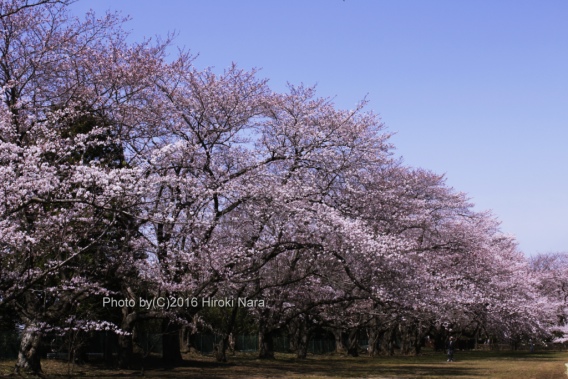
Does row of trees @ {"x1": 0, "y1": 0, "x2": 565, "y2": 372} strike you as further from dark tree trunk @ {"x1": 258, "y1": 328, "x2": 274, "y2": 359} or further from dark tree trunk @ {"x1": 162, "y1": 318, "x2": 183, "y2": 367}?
dark tree trunk @ {"x1": 258, "y1": 328, "x2": 274, "y2": 359}

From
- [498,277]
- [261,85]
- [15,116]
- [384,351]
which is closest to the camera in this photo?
[15,116]

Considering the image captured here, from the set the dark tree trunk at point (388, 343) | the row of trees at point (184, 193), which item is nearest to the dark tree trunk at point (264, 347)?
the row of trees at point (184, 193)

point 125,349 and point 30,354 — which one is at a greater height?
point 125,349

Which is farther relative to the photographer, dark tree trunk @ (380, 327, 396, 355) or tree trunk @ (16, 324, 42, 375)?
dark tree trunk @ (380, 327, 396, 355)

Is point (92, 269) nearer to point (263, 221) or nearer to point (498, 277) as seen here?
point (263, 221)

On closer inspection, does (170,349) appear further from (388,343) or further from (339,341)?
(388,343)

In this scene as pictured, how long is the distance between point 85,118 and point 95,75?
1346mm

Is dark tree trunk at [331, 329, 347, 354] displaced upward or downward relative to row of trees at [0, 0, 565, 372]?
downward

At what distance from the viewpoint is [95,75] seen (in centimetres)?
1998

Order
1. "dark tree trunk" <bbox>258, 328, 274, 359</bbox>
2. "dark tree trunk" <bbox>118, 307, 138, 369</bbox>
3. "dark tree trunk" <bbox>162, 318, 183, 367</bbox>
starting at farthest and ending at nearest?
1. "dark tree trunk" <bbox>258, 328, 274, 359</bbox>
2. "dark tree trunk" <bbox>162, 318, 183, 367</bbox>
3. "dark tree trunk" <bbox>118, 307, 138, 369</bbox>

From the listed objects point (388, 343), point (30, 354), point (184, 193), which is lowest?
point (30, 354)

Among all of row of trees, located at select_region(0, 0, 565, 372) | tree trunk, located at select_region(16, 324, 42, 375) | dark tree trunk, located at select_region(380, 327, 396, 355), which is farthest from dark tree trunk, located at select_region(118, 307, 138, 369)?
dark tree trunk, located at select_region(380, 327, 396, 355)

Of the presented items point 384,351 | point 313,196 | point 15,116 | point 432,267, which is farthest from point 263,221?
point 384,351

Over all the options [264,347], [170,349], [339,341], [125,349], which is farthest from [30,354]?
[339,341]
